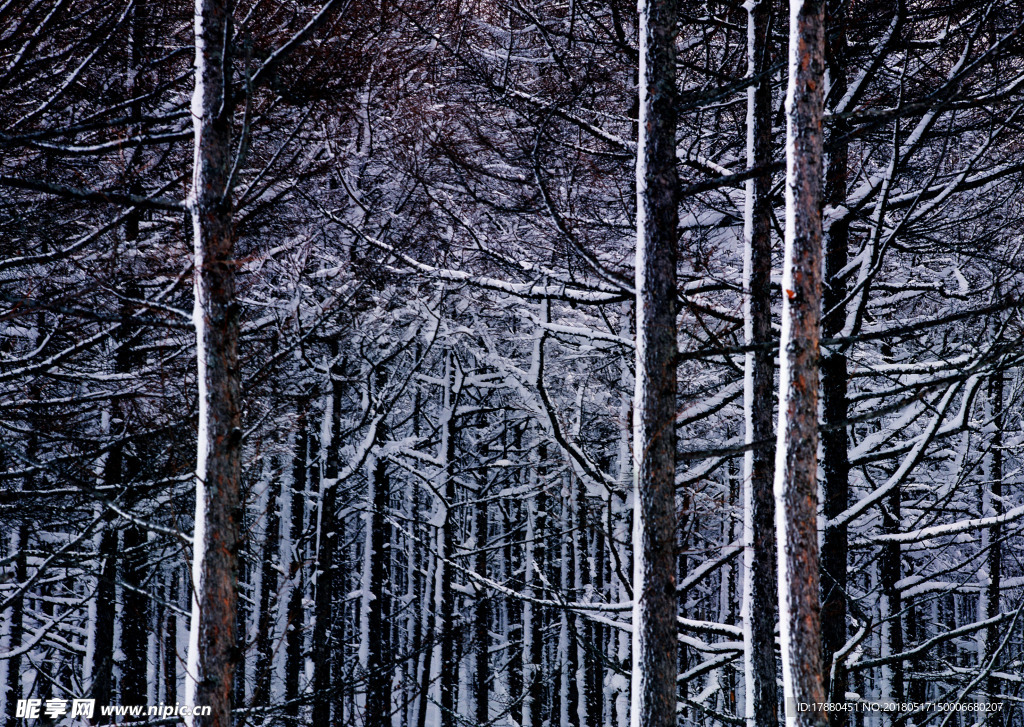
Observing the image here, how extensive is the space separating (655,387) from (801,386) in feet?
3.10

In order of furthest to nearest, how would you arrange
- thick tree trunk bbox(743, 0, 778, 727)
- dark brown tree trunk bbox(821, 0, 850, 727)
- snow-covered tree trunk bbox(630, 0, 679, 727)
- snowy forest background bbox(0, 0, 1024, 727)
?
dark brown tree trunk bbox(821, 0, 850, 727) → thick tree trunk bbox(743, 0, 778, 727) → snowy forest background bbox(0, 0, 1024, 727) → snow-covered tree trunk bbox(630, 0, 679, 727)

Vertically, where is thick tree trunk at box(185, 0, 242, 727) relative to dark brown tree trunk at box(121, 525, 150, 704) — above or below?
above

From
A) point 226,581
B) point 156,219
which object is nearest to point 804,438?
point 226,581

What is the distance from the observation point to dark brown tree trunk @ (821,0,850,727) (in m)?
5.89

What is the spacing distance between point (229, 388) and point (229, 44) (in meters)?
2.04

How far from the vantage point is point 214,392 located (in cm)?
448

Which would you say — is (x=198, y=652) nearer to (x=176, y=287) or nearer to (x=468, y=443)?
(x=176, y=287)

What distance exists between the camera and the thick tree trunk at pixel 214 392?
427 centimetres

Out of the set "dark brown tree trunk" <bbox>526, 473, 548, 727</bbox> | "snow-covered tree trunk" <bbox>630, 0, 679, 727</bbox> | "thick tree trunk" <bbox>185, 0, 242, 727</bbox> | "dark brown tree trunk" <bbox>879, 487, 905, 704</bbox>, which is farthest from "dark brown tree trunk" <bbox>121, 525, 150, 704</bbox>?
"dark brown tree trunk" <bbox>879, 487, 905, 704</bbox>

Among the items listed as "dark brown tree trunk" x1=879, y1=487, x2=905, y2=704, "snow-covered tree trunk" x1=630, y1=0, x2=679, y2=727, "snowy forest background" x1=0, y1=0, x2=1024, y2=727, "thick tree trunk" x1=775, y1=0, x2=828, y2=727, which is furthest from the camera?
"dark brown tree trunk" x1=879, y1=487, x2=905, y2=704

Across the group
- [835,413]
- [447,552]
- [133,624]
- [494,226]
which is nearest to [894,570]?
[447,552]

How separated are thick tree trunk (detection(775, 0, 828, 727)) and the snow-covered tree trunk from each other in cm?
75

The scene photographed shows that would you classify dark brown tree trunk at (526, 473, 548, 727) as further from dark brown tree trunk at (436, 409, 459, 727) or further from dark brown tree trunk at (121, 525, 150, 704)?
dark brown tree trunk at (121, 525, 150, 704)

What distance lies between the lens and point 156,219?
9570mm
